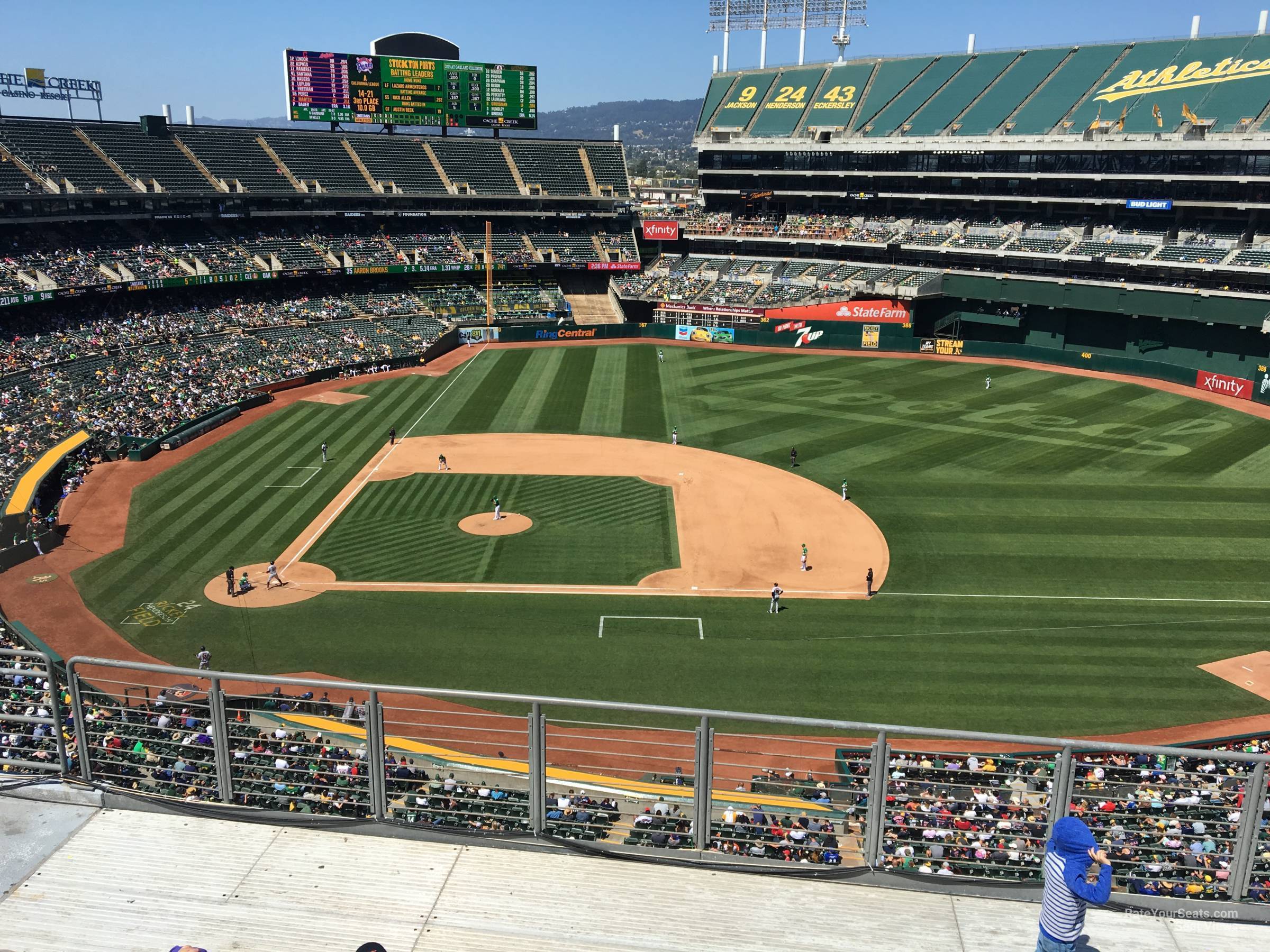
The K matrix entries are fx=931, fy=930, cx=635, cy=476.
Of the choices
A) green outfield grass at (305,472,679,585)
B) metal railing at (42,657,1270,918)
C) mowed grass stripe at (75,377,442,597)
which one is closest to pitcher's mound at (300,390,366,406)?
mowed grass stripe at (75,377,442,597)

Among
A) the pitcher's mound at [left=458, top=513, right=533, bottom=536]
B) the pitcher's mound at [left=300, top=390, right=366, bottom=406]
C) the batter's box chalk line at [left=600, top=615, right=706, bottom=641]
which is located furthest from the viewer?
the pitcher's mound at [left=300, top=390, right=366, bottom=406]

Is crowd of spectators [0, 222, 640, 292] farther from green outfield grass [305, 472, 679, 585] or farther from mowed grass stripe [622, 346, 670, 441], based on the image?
green outfield grass [305, 472, 679, 585]

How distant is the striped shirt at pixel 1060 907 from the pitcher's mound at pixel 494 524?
31.1 m

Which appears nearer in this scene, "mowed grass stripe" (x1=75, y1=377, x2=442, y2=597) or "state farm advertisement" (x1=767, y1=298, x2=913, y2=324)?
"mowed grass stripe" (x1=75, y1=377, x2=442, y2=597)

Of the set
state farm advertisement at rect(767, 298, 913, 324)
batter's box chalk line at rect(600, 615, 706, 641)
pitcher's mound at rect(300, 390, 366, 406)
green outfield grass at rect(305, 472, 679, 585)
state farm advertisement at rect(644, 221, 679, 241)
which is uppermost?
state farm advertisement at rect(644, 221, 679, 241)

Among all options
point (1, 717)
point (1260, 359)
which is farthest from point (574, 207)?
point (1, 717)

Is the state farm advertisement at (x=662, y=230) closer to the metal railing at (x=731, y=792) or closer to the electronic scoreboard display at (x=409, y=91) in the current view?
the electronic scoreboard display at (x=409, y=91)

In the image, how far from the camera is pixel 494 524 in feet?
122

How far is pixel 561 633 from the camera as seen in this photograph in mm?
28047

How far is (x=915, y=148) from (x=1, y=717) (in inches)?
3057

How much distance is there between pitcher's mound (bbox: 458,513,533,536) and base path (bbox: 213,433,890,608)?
4823 millimetres

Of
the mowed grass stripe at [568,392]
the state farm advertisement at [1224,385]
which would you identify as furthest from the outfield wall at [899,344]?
the mowed grass stripe at [568,392]
